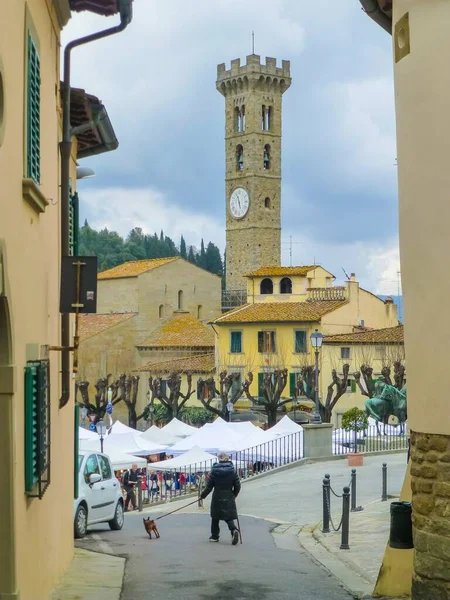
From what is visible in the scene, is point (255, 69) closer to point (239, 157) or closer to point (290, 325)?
point (239, 157)

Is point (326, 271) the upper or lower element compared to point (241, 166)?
lower

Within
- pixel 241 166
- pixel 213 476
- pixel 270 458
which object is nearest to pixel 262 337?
pixel 270 458

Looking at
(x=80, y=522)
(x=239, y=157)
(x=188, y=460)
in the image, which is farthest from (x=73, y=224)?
(x=239, y=157)

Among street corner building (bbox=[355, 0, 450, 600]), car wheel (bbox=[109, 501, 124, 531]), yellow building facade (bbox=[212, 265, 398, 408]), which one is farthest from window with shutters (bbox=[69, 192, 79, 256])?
yellow building facade (bbox=[212, 265, 398, 408])

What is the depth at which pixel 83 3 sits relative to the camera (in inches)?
489

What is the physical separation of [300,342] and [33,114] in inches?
2277

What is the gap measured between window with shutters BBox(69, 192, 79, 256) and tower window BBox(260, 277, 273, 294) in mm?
62687

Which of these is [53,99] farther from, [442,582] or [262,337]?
[262,337]

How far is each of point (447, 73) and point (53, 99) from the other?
4.44 m

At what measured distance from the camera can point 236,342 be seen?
6862 centimetres

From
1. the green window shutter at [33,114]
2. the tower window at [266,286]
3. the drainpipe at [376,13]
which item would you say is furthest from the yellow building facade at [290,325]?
the green window shutter at [33,114]

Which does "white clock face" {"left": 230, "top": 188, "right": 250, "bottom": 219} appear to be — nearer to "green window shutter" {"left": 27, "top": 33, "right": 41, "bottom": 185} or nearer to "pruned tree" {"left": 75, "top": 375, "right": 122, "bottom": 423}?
"pruned tree" {"left": 75, "top": 375, "right": 122, "bottom": 423}

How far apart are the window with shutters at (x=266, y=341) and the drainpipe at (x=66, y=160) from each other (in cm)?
5497

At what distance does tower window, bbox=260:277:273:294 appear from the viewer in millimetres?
76750
